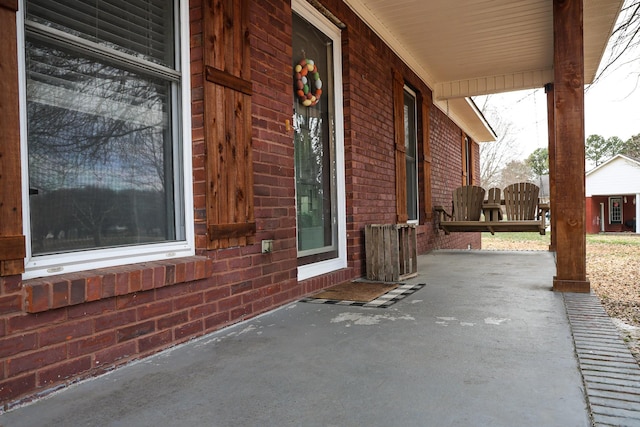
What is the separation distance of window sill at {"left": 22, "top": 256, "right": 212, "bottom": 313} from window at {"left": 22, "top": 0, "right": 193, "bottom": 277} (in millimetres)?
78

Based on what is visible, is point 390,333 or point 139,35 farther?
point 390,333

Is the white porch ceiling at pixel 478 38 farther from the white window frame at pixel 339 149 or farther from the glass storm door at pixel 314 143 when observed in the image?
Result: the glass storm door at pixel 314 143

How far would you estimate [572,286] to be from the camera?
139 inches

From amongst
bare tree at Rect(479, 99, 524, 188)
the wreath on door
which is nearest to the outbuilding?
bare tree at Rect(479, 99, 524, 188)

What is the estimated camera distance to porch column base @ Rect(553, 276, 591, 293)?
3.50m

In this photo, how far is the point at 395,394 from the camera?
5.32 feet

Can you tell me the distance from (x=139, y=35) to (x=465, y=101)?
7.60m

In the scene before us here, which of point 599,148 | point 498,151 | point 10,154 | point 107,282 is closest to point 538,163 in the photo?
point 599,148

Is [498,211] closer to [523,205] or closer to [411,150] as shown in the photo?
[523,205]

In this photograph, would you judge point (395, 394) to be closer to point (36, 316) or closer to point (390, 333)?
point (390, 333)

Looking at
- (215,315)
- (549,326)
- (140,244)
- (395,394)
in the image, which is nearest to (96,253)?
(140,244)

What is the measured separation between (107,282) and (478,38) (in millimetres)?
5487

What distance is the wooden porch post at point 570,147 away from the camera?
348 cm

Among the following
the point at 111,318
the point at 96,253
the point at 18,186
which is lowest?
the point at 111,318
